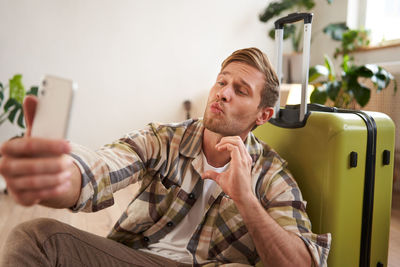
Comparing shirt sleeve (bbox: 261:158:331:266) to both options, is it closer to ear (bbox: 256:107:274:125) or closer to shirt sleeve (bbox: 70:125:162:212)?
ear (bbox: 256:107:274:125)

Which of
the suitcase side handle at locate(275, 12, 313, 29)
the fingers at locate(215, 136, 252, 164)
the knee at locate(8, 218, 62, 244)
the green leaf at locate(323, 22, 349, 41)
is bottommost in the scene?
the knee at locate(8, 218, 62, 244)

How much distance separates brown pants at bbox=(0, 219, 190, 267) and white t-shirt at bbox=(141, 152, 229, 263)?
0.12 feet

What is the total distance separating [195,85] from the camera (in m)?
4.11

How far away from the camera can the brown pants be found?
3.00 feet

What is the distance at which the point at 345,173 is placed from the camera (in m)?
1.12

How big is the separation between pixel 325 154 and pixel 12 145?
0.88 metres

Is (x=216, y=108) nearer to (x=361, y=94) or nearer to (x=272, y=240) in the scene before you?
(x=272, y=240)

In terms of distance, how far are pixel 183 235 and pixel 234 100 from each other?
1.45 ft

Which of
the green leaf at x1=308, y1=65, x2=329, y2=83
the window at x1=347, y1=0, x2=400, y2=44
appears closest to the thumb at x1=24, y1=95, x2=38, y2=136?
the green leaf at x1=308, y1=65, x2=329, y2=83

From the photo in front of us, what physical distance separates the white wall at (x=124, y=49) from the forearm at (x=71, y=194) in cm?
262

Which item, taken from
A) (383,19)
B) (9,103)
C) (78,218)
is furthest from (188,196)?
(383,19)

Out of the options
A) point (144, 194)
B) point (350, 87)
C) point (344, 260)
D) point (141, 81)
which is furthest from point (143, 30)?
point (344, 260)

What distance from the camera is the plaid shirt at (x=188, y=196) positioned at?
3.35 ft

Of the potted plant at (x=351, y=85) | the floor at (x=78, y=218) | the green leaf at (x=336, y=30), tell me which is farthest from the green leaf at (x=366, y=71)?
the green leaf at (x=336, y=30)
